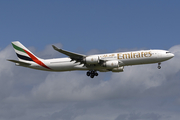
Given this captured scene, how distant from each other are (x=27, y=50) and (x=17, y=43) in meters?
3.18

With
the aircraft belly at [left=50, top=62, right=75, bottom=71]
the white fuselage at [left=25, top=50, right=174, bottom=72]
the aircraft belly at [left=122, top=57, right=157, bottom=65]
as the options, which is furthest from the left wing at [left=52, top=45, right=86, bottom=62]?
the aircraft belly at [left=122, top=57, right=157, bottom=65]

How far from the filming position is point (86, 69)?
190ft

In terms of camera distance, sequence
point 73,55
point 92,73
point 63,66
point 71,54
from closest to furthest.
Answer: point 71,54 → point 73,55 → point 63,66 → point 92,73

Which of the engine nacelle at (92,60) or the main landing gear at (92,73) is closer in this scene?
the engine nacelle at (92,60)

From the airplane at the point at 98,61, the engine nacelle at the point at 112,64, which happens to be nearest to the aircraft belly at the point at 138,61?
the airplane at the point at 98,61

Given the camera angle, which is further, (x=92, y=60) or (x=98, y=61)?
(x=98, y=61)

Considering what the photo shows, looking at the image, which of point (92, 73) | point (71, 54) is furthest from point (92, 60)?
point (92, 73)

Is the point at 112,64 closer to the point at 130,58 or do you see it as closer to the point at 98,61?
the point at 98,61

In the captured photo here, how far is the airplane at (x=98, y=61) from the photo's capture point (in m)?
54.6

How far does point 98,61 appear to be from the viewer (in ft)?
180

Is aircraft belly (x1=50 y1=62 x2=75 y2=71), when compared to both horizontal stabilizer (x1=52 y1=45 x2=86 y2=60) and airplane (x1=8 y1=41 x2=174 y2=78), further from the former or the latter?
horizontal stabilizer (x1=52 y1=45 x2=86 y2=60)

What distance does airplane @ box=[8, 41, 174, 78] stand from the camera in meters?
54.6

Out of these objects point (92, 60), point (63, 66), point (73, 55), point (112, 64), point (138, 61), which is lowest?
point (112, 64)

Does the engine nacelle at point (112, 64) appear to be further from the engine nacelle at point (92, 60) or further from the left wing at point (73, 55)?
the left wing at point (73, 55)
